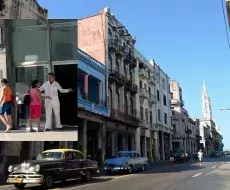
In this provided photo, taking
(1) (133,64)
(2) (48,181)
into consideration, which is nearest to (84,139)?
(1) (133,64)

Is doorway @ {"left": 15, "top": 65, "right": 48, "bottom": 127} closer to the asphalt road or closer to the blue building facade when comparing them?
the asphalt road

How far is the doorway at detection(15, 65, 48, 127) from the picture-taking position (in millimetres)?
13641

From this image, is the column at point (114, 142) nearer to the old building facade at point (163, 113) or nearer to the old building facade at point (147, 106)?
the old building facade at point (147, 106)

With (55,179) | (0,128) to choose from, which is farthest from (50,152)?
(0,128)

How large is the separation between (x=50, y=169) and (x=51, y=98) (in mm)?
4125

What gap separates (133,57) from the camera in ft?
161

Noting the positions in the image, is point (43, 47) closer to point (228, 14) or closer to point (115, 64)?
point (228, 14)

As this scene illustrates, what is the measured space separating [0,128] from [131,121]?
1273 inches

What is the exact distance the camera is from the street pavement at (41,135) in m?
13.4

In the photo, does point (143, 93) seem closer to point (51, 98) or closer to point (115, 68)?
point (115, 68)

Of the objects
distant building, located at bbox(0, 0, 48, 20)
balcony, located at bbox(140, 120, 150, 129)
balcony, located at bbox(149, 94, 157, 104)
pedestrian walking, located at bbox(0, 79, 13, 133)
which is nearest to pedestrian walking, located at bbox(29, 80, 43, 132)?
pedestrian walking, located at bbox(0, 79, 13, 133)

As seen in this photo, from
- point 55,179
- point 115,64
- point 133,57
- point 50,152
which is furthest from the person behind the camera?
point 133,57

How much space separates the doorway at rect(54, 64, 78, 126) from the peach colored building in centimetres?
2513

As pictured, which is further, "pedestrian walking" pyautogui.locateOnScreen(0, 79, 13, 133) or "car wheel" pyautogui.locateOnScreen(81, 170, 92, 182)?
"car wheel" pyautogui.locateOnScreen(81, 170, 92, 182)
